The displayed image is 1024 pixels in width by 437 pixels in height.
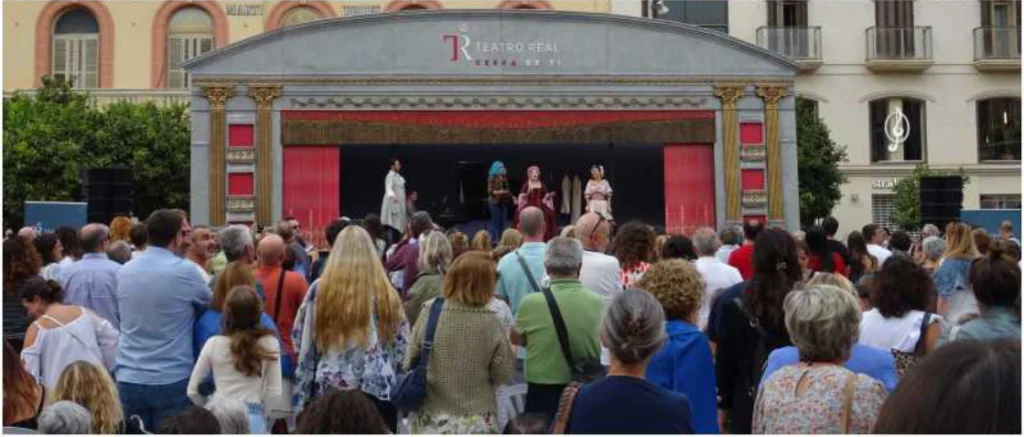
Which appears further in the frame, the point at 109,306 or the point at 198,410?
the point at 109,306

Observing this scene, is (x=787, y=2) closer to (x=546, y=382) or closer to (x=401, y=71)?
(x=401, y=71)

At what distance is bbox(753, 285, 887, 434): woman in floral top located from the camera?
14.5 ft

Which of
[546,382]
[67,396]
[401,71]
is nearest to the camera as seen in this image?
[67,396]

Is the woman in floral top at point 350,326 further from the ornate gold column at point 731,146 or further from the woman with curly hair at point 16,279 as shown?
the ornate gold column at point 731,146

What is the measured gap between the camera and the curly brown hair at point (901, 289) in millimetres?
6066

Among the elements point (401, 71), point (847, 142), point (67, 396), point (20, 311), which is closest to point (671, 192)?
point (401, 71)

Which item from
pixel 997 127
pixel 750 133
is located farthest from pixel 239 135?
pixel 997 127

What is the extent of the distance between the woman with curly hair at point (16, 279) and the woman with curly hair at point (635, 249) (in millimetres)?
3972

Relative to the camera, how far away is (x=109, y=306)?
7977 millimetres

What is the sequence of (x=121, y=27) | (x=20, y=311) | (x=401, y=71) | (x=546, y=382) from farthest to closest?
1. (x=121, y=27)
2. (x=401, y=71)
3. (x=20, y=311)
4. (x=546, y=382)

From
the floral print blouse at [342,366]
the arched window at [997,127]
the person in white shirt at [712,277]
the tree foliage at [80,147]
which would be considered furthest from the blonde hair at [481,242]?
the arched window at [997,127]

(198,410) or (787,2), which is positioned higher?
(787,2)

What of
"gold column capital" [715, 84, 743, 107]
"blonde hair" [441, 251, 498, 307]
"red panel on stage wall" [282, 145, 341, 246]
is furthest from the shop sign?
"blonde hair" [441, 251, 498, 307]

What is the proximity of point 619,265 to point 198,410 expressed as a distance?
420cm
